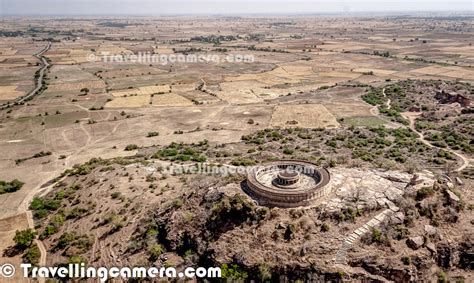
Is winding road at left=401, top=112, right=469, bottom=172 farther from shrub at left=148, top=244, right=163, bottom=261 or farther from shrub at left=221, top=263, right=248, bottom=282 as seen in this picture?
shrub at left=148, top=244, right=163, bottom=261

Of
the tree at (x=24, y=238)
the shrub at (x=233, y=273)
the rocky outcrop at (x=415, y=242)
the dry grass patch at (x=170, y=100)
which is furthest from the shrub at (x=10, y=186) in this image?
the dry grass patch at (x=170, y=100)

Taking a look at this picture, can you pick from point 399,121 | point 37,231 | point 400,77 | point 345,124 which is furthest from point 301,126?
point 400,77

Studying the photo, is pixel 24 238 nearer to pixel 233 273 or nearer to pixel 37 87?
pixel 233 273

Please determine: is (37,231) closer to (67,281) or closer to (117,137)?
(67,281)

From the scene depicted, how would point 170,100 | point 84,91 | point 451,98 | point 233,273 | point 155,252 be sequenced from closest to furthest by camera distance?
point 233,273, point 155,252, point 451,98, point 170,100, point 84,91

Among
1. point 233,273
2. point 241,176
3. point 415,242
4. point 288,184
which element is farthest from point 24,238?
point 415,242

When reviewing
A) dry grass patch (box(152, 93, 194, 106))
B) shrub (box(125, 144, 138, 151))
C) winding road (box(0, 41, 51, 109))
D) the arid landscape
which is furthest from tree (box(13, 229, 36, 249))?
winding road (box(0, 41, 51, 109))
